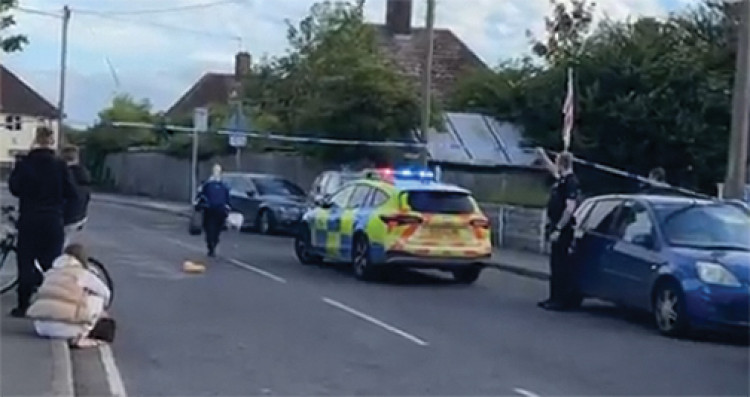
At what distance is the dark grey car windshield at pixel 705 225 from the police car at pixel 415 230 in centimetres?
474

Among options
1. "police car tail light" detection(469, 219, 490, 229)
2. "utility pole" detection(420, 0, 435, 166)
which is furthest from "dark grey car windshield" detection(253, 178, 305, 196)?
"police car tail light" detection(469, 219, 490, 229)

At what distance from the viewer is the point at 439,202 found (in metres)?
22.5

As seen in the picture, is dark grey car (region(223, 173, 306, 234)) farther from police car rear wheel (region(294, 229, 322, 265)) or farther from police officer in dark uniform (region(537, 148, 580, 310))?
police officer in dark uniform (region(537, 148, 580, 310))

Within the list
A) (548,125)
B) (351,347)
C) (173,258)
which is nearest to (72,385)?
(351,347)

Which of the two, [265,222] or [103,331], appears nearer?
[103,331]

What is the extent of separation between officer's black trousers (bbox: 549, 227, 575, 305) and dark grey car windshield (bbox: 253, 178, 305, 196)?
1959cm

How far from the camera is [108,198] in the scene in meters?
63.8

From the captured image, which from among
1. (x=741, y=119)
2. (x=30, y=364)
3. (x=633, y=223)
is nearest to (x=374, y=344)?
(x=30, y=364)

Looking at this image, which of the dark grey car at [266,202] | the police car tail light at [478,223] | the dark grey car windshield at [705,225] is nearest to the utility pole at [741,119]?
the dark grey car windshield at [705,225]

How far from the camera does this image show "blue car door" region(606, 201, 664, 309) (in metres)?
17.3

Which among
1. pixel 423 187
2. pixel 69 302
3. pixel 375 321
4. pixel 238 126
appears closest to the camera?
pixel 69 302

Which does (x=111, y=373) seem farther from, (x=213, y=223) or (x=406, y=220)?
(x=213, y=223)

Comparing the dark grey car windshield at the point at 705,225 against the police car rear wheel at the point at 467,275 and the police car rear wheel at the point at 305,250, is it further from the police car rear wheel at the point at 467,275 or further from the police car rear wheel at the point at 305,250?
the police car rear wheel at the point at 305,250

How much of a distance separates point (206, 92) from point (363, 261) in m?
83.1
